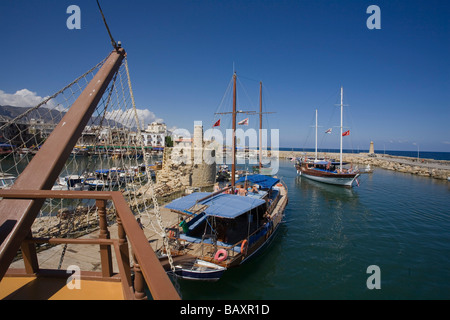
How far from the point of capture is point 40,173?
257cm

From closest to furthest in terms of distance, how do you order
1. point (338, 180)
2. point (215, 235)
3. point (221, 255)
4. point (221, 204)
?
1. point (221, 255)
2. point (215, 235)
3. point (221, 204)
4. point (338, 180)

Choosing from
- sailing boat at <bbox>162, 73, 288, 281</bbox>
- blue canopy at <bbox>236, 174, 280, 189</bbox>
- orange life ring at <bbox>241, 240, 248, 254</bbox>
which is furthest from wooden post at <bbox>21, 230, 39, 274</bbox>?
blue canopy at <bbox>236, 174, 280, 189</bbox>

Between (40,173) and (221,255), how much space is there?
7814 millimetres

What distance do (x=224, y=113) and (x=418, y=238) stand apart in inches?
644

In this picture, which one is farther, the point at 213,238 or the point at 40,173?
the point at 213,238

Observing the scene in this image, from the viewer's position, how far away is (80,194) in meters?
2.15

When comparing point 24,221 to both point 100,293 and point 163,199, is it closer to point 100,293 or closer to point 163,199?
point 100,293

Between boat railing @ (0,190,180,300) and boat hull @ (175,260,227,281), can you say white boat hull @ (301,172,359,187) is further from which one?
boat railing @ (0,190,180,300)

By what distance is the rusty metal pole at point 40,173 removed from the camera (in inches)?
83.4

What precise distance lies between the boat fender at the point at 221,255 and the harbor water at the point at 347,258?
1.39 m

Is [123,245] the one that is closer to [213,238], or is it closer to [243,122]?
[213,238]

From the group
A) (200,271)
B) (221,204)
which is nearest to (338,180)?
(221,204)

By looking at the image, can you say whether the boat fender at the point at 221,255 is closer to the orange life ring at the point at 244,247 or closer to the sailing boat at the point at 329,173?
the orange life ring at the point at 244,247

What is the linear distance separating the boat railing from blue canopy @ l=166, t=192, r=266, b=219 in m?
6.55
